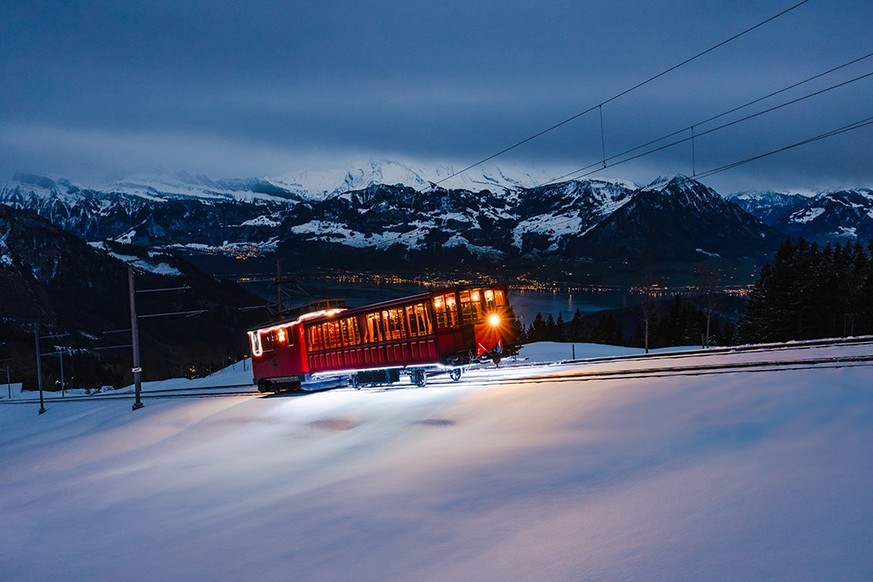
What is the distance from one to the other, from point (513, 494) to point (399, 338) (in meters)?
14.9

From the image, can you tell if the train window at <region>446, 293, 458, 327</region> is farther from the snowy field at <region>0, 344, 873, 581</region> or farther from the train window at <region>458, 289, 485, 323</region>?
the snowy field at <region>0, 344, 873, 581</region>

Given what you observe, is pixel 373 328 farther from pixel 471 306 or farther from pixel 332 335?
pixel 471 306

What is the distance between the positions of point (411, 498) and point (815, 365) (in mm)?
9844

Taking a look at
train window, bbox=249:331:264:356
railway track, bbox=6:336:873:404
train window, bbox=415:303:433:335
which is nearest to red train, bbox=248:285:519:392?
train window, bbox=415:303:433:335

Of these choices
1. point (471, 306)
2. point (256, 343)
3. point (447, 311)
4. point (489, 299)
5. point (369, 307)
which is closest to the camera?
point (447, 311)

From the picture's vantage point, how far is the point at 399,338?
2316 centimetres

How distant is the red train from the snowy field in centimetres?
516

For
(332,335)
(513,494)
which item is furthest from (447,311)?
(513,494)

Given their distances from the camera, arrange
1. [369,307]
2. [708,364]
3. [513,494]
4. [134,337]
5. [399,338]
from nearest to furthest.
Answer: [513,494] → [708,364] → [399,338] → [369,307] → [134,337]

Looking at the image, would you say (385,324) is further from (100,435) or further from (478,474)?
(478,474)

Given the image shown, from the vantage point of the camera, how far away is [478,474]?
383 inches

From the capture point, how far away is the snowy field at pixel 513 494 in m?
6.29

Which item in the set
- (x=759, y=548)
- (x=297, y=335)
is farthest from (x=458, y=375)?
(x=759, y=548)

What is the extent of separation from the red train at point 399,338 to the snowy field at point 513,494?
16.9 ft
